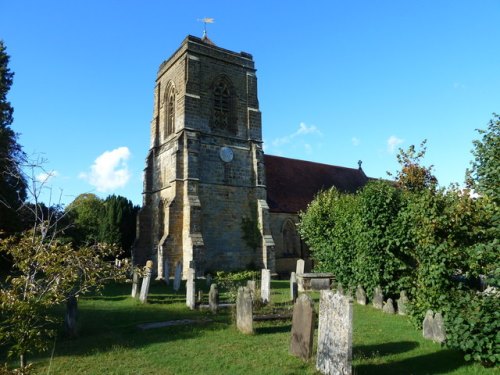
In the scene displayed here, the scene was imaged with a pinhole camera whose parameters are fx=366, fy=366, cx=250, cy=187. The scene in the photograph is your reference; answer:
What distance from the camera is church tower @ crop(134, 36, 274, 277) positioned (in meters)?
20.9

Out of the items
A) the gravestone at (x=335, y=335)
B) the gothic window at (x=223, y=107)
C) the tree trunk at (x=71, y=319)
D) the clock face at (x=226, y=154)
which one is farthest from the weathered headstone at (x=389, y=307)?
the gothic window at (x=223, y=107)

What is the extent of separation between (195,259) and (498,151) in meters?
15.3

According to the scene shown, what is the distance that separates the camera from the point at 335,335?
602 cm

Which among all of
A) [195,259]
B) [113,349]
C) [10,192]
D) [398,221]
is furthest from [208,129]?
[113,349]

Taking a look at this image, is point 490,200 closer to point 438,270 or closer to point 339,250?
point 438,270

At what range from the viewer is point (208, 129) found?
75.4 feet

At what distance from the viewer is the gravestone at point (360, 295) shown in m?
12.4

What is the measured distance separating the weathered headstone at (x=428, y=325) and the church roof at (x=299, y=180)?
17158 millimetres

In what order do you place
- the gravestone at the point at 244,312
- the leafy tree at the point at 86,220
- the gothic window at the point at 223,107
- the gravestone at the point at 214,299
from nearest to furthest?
the gravestone at the point at 244,312, the gravestone at the point at 214,299, the gothic window at the point at 223,107, the leafy tree at the point at 86,220

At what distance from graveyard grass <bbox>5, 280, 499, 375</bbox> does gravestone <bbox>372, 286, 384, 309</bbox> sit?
0.49m

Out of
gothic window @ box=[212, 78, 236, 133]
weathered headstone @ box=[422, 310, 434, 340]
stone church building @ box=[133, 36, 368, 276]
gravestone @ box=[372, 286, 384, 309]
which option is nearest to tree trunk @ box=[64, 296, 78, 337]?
weathered headstone @ box=[422, 310, 434, 340]

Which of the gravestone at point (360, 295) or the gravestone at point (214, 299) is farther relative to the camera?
the gravestone at point (360, 295)

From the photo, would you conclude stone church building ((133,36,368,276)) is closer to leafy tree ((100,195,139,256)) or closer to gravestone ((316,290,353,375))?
leafy tree ((100,195,139,256))

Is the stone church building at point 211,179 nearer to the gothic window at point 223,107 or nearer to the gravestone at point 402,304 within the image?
the gothic window at point 223,107
